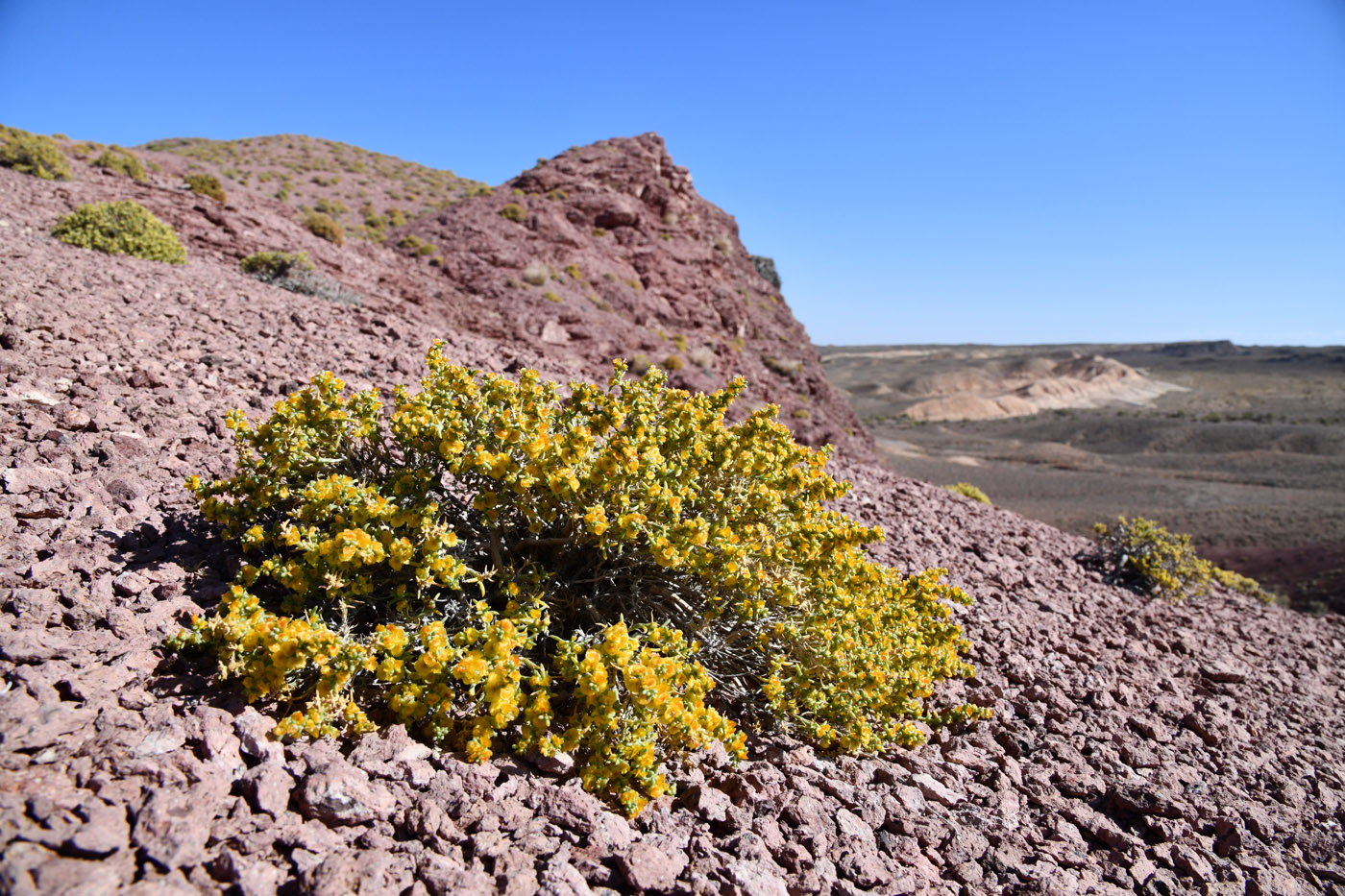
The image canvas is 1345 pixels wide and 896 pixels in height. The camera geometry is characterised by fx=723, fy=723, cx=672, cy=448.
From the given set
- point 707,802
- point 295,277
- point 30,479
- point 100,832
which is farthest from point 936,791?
point 295,277

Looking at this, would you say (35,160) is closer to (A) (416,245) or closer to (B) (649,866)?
(A) (416,245)

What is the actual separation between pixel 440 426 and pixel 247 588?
1.12 meters

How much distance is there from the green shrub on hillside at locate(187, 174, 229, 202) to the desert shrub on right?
43.8ft

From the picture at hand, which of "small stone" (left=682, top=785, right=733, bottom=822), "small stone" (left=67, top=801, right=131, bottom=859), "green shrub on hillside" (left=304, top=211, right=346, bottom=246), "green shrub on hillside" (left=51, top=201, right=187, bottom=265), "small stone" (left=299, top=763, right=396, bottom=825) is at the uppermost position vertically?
"green shrub on hillside" (left=304, top=211, right=346, bottom=246)

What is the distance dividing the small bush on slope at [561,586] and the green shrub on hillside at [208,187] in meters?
10.4

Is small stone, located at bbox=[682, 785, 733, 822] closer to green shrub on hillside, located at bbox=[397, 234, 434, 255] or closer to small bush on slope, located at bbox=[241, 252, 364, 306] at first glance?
small bush on slope, located at bbox=[241, 252, 364, 306]

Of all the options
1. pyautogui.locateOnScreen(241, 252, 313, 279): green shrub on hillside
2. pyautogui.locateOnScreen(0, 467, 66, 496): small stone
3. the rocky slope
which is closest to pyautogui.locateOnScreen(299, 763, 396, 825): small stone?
the rocky slope

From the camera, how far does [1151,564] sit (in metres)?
7.73

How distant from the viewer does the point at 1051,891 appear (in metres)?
2.59

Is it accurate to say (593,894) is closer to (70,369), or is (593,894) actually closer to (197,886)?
(197,886)

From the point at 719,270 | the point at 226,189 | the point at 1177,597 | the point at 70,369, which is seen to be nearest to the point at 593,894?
the point at 70,369

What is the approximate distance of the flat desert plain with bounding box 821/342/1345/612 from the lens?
19.9 meters

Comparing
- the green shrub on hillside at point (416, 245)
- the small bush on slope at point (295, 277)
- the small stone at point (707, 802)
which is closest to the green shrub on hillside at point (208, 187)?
the green shrub on hillside at point (416, 245)

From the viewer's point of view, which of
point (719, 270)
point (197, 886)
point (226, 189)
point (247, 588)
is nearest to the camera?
point (197, 886)
